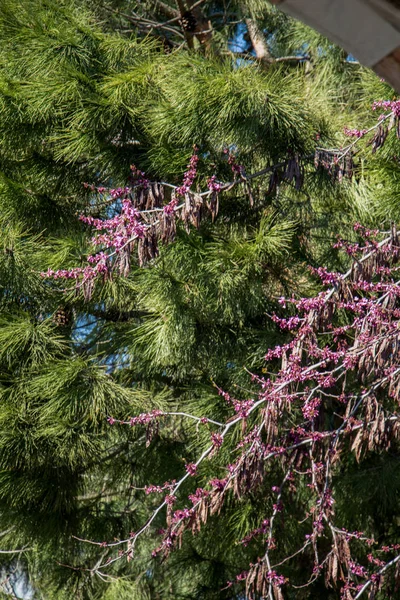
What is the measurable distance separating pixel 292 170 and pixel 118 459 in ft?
4.75

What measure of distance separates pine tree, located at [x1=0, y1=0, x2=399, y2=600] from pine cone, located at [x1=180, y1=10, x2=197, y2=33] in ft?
2.20

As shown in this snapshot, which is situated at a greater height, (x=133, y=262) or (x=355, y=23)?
(x=355, y=23)

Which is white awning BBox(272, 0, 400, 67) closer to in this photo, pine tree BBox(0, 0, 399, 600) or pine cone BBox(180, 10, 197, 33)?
pine tree BBox(0, 0, 399, 600)

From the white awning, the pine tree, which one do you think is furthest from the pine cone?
the white awning

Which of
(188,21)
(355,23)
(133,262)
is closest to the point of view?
(355,23)

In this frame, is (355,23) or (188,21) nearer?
(355,23)

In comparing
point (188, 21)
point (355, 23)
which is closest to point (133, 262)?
point (188, 21)

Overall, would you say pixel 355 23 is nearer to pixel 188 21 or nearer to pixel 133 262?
pixel 133 262

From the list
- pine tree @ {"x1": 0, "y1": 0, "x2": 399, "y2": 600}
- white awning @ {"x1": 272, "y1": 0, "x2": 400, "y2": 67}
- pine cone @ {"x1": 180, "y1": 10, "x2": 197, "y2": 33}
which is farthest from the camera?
pine cone @ {"x1": 180, "y1": 10, "x2": 197, "y2": 33}

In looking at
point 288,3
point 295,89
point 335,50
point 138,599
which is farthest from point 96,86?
point 288,3

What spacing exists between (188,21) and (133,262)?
1455mm

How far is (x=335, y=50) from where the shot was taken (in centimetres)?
386

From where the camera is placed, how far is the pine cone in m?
3.85

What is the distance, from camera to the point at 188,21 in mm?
3871
